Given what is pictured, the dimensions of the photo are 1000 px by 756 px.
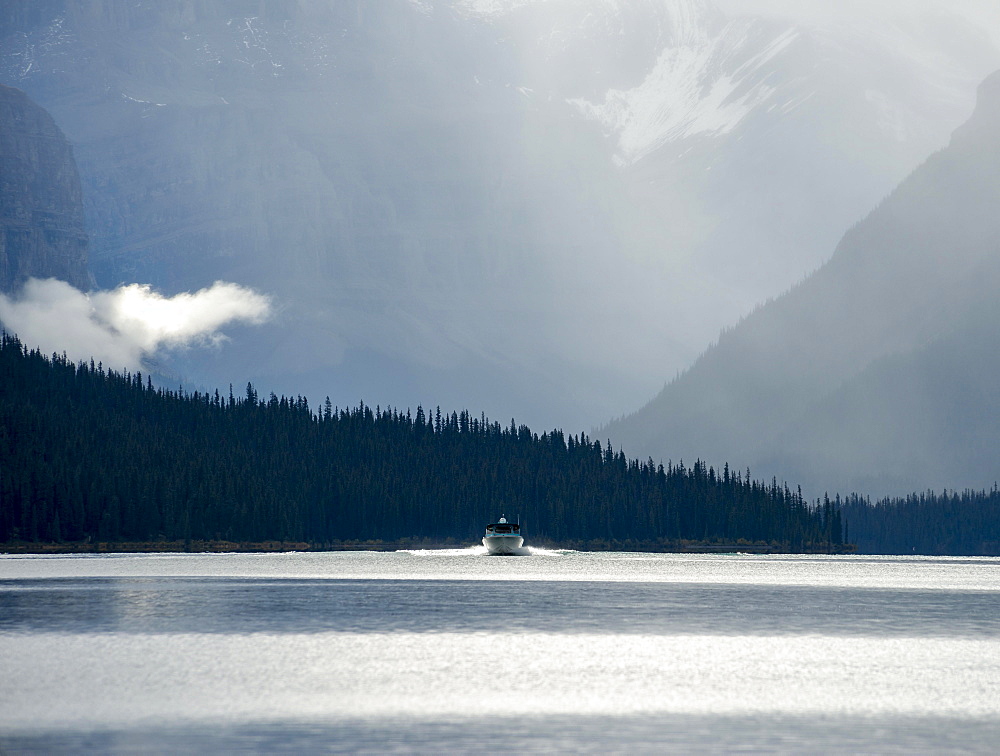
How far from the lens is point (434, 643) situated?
94.4 metres

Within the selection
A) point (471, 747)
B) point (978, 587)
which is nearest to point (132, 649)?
point (471, 747)

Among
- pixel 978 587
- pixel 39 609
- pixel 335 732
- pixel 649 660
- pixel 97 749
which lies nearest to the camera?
pixel 97 749

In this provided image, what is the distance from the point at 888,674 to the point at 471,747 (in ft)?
107

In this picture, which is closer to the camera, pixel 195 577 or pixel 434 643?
pixel 434 643

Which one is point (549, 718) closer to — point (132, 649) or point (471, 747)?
point (471, 747)

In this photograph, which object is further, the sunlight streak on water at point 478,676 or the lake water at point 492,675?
the sunlight streak on water at point 478,676

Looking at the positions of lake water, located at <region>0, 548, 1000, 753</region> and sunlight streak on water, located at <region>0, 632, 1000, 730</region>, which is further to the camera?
sunlight streak on water, located at <region>0, 632, 1000, 730</region>

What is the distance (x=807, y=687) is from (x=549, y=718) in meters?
17.2

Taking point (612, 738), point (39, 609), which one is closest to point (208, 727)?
point (612, 738)

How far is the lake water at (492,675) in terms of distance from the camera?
58125 mm

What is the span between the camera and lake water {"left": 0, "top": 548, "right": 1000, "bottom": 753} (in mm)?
58125

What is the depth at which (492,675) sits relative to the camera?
255 ft

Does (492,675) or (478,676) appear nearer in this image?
(478,676)

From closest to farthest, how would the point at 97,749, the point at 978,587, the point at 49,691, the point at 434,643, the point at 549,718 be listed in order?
the point at 97,749 < the point at 549,718 < the point at 49,691 < the point at 434,643 < the point at 978,587
